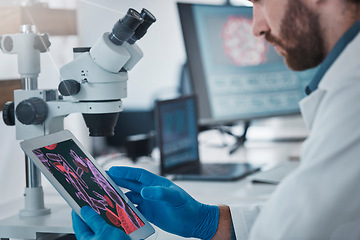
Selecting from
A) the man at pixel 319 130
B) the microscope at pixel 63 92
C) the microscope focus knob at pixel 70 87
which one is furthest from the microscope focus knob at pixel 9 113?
the man at pixel 319 130

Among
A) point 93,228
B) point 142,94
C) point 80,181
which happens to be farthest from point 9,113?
point 142,94

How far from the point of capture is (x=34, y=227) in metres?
1.22

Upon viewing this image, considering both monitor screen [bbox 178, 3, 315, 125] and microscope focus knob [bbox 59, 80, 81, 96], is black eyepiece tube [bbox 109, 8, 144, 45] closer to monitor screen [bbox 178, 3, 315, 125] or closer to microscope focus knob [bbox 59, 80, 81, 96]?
microscope focus knob [bbox 59, 80, 81, 96]

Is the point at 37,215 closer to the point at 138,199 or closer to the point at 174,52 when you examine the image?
the point at 138,199

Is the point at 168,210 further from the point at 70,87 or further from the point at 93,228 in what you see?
the point at 70,87

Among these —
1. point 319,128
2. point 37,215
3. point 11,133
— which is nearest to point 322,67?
point 319,128

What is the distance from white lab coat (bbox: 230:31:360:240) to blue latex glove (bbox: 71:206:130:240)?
264 millimetres

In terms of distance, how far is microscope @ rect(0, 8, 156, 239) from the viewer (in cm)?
117

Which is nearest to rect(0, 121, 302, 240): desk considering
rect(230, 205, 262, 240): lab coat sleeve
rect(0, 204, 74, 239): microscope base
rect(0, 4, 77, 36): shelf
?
rect(0, 204, 74, 239): microscope base

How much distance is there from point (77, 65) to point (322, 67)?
53 cm

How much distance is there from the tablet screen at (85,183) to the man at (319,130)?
0.05m

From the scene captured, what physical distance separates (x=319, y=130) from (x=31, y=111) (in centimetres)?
67

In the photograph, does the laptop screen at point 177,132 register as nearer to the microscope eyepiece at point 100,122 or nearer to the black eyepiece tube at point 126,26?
the microscope eyepiece at point 100,122

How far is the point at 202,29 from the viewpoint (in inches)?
86.2
